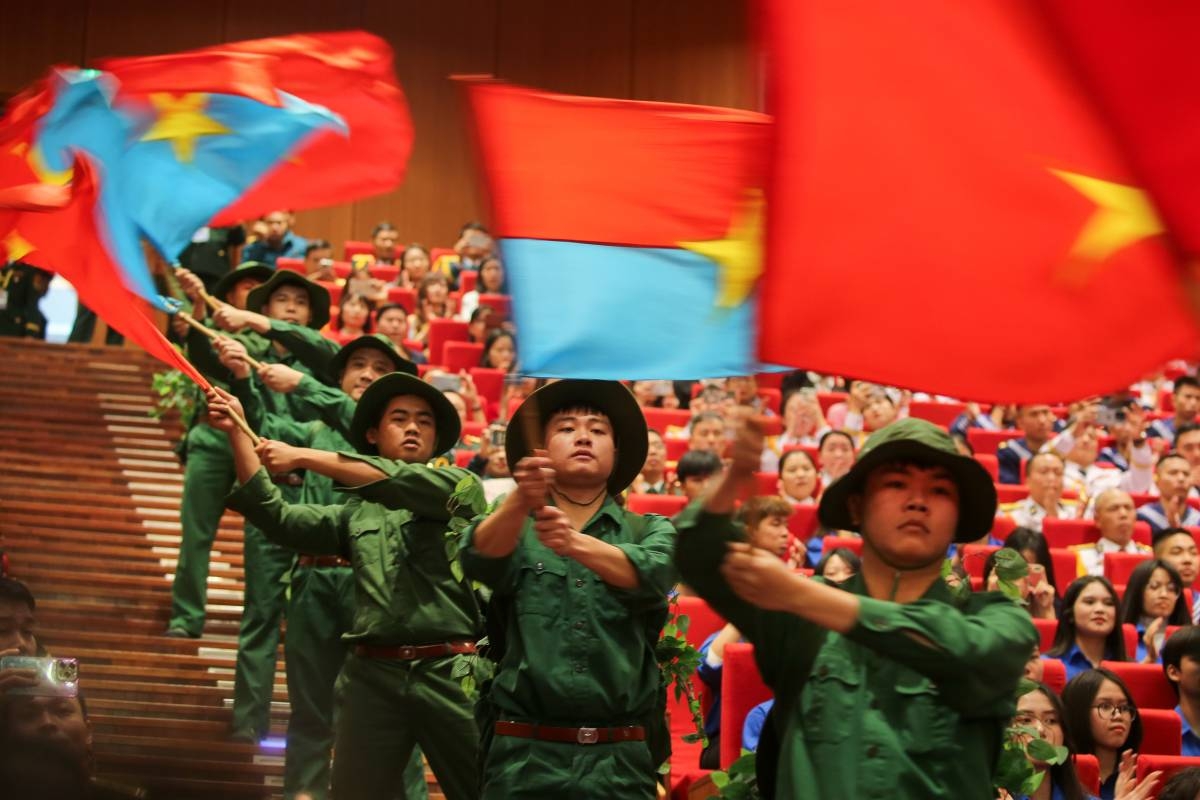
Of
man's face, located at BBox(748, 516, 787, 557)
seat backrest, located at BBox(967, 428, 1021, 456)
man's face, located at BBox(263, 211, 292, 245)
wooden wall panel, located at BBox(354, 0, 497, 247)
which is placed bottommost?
man's face, located at BBox(748, 516, 787, 557)

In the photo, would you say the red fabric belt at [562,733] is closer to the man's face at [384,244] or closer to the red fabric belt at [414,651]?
the red fabric belt at [414,651]

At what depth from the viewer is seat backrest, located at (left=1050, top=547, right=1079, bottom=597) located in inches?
313

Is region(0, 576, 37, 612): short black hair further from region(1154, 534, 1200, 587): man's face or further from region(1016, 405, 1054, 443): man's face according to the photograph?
region(1016, 405, 1054, 443): man's face

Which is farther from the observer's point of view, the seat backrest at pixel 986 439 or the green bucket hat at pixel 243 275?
the seat backrest at pixel 986 439

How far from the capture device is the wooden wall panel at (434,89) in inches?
720

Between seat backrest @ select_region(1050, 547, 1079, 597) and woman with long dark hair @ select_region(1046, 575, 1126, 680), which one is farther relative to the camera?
seat backrest @ select_region(1050, 547, 1079, 597)

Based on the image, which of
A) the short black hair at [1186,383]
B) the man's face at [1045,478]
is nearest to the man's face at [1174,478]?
the man's face at [1045,478]

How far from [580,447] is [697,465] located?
11.4 ft

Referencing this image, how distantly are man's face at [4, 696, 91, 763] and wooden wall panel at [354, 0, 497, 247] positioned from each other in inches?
643

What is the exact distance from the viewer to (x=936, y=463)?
3.20m

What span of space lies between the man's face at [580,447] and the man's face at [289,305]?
2955 mm

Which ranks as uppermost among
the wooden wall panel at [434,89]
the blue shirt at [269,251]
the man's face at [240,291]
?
the wooden wall panel at [434,89]

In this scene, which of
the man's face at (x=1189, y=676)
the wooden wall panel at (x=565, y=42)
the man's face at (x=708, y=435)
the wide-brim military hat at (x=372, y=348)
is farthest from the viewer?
the wooden wall panel at (x=565, y=42)

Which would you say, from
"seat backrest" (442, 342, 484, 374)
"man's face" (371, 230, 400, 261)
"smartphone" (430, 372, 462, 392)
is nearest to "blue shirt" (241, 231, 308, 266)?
"man's face" (371, 230, 400, 261)
